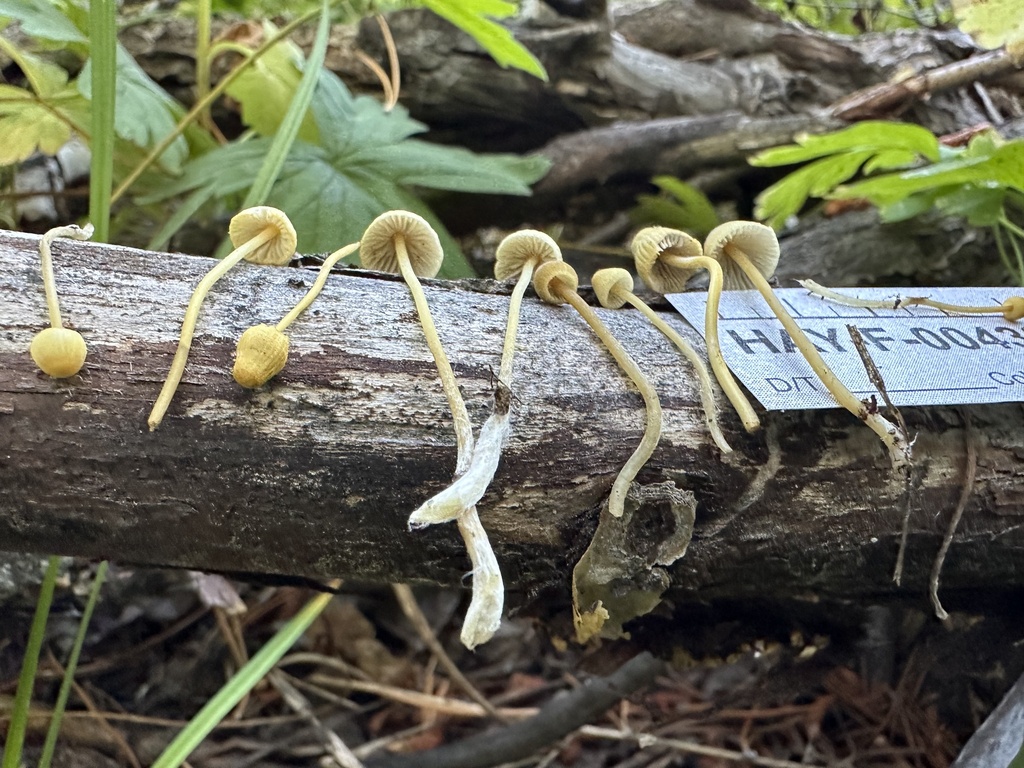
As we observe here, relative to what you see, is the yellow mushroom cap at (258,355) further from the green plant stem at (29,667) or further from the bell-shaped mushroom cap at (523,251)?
the green plant stem at (29,667)

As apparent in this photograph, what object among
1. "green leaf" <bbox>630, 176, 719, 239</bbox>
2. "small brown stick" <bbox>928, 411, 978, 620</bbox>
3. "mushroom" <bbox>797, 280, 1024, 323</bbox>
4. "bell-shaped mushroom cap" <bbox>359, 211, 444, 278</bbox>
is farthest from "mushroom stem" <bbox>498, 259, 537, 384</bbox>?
"green leaf" <bbox>630, 176, 719, 239</bbox>

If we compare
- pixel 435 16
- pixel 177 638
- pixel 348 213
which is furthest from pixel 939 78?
pixel 177 638

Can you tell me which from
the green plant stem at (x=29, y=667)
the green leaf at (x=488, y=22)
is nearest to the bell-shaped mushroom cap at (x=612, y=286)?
the green leaf at (x=488, y=22)

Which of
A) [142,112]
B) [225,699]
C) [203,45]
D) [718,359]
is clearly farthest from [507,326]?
[203,45]

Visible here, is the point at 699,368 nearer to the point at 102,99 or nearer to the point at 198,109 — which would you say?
the point at 102,99

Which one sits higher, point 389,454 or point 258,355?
point 258,355

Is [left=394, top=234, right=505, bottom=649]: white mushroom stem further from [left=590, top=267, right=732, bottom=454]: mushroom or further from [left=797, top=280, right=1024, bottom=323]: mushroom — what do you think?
[left=797, top=280, right=1024, bottom=323]: mushroom
